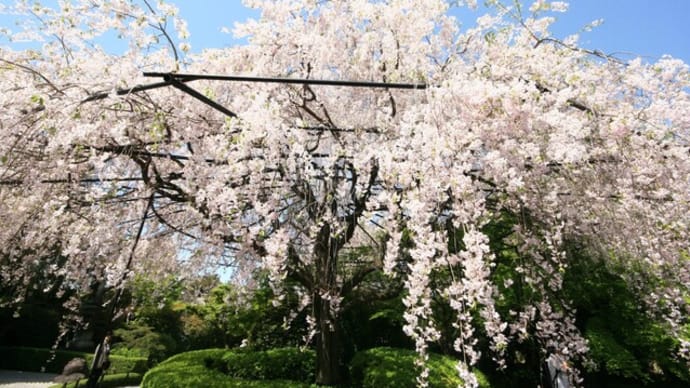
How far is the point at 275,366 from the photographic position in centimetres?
870

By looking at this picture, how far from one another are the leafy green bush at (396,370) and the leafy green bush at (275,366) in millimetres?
1561

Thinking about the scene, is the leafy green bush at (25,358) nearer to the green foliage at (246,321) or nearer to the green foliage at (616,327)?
the green foliage at (246,321)

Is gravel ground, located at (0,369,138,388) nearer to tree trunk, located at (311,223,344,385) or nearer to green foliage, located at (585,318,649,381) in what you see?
tree trunk, located at (311,223,344,385)

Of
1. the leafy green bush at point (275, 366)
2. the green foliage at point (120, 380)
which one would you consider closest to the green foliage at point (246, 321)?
the leafy green bush at point (275, 366)

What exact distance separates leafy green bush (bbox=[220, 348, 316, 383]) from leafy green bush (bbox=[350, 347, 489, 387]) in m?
1.56

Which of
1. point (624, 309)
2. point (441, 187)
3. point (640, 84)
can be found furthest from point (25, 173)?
point (624, 309)

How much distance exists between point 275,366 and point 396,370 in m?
3.68

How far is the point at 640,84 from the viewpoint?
12.4 feet

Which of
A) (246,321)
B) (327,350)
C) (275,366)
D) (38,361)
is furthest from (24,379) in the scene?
(327,350)

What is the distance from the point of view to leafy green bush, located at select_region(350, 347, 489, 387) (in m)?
6.10

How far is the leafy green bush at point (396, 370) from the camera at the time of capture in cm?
610

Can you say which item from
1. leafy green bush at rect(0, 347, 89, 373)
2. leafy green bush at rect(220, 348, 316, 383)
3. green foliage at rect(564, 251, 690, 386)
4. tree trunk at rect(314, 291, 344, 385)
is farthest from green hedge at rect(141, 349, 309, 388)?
leafy green bush at rect(0, 347, 89, 373)

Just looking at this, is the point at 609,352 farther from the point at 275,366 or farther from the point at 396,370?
the point at 275,366

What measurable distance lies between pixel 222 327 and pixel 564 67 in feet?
41.3
